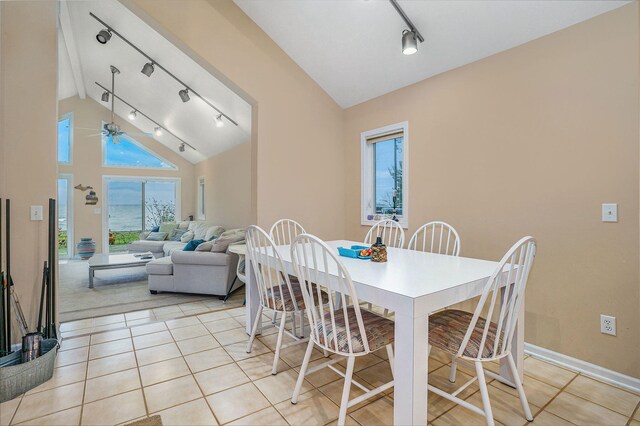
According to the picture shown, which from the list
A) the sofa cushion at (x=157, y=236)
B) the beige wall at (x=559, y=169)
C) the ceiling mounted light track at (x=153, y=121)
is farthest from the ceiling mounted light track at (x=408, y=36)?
the sofa cushion at (x=157, y=236)

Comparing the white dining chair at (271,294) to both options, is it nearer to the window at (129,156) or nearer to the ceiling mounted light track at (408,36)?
the ceiling mounted light track at (408,36)

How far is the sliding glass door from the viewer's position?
7754 millimetres

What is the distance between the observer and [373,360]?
2.33m

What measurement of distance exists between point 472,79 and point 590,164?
44.6 inches

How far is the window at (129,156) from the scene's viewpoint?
7.66 m

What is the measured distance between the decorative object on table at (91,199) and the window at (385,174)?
22.1 feet

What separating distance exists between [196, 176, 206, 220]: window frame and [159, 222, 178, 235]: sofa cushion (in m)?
0.67

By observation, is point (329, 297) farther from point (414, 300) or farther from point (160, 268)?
point (160, 268)

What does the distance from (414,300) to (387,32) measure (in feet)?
8.26

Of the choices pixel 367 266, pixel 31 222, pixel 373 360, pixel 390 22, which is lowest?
pixel 373 360

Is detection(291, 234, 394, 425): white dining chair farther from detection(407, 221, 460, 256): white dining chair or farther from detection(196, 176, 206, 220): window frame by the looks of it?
detection(196, 176, 206, 220): window frame

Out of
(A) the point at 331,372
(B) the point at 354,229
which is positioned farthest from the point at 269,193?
(A) the point at 331,372

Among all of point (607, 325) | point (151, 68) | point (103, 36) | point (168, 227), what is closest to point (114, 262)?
point (151, 68)

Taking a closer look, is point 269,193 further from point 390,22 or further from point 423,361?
point 423,361
